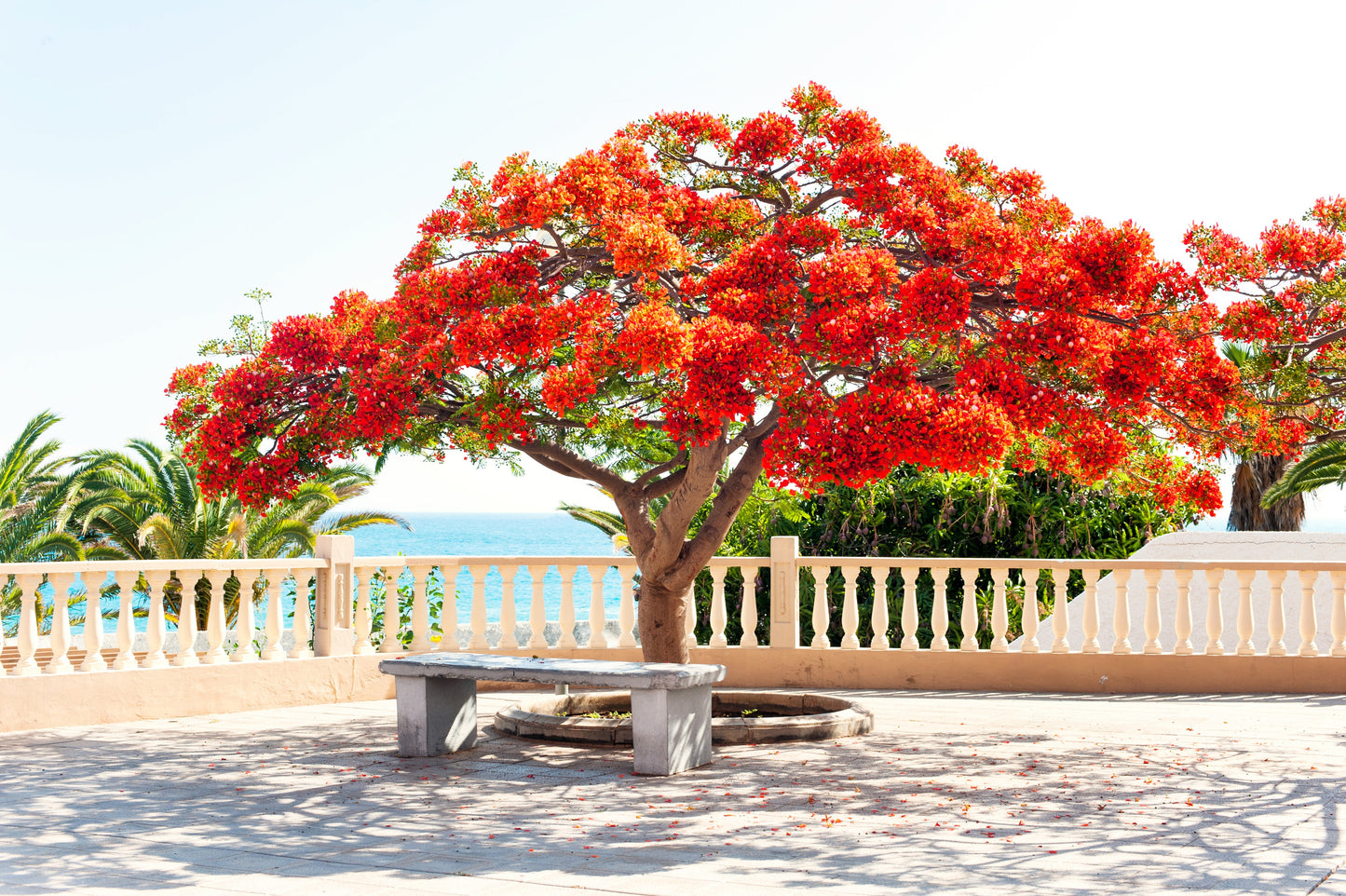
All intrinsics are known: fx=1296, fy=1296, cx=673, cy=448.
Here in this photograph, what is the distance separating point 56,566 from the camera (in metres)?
9.32

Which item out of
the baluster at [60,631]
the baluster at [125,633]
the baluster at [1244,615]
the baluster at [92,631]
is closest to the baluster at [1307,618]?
the baluster at [1244,615]

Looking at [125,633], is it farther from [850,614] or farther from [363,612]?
[850,614]

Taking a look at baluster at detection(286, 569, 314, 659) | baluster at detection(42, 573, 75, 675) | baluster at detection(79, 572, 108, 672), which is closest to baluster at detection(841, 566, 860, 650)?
baluster at detection(286, 569, 314, 659)

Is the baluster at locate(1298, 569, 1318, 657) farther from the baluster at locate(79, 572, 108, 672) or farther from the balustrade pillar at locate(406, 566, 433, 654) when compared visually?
the baluster at locate(79, 572, 108, 672)

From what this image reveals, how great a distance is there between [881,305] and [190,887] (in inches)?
169

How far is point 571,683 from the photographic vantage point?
7.86m

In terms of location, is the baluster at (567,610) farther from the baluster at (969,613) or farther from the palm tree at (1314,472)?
the palm tree at (1314,472)

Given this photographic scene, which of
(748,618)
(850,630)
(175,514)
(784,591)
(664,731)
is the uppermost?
(175,514)

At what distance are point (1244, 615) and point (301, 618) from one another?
26.3 ft

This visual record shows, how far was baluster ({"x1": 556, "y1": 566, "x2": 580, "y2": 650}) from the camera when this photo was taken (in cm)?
1154

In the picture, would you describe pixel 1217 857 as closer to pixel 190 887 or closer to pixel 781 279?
pixel 781 279

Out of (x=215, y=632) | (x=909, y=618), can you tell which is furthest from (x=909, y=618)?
(x=215, y=632)

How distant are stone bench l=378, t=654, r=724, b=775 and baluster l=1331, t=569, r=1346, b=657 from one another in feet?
20.4

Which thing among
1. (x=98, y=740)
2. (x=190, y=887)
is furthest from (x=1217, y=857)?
(x=98, y=740)
